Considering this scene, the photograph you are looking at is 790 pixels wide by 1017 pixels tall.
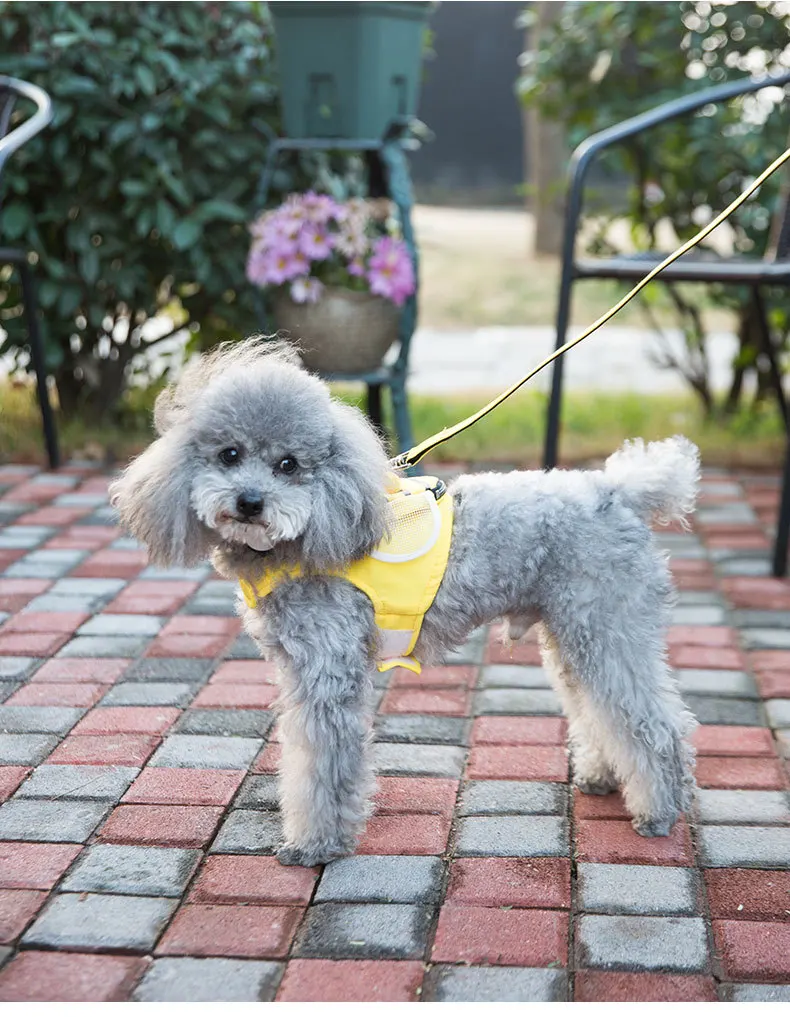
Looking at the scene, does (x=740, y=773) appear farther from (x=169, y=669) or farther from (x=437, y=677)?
(x=169, y=669)

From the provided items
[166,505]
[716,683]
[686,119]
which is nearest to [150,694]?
[166,505]

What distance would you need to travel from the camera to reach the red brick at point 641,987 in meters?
1.86

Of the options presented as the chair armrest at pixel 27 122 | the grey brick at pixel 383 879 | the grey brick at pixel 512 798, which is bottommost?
the grey brick at pixel 512 798

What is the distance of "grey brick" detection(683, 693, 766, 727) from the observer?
2.83 m

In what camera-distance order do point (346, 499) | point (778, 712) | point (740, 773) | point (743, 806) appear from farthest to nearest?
point (778, 712)
point (740, 773)
point (743, 806)
point (346, 499)

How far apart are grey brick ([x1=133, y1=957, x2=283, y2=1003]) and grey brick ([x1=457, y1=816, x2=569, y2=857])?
1.69 feet

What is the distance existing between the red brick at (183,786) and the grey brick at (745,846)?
0.97m

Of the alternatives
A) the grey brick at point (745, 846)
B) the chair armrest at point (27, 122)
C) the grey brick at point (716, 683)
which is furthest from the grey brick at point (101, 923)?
the chair armrest at point (27, 122)

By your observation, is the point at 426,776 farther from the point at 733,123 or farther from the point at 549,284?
the point at 549,284

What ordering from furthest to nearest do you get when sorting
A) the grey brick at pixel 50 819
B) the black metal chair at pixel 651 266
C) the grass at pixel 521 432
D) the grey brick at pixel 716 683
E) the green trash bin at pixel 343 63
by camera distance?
the grass at pixel 521 432
the green trash bin at pixel 343 63
the black metal chair at pixel 651 266
the grey brick at pixel 716 683
the grey brick at pixel 50 819

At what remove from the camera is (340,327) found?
171 inches

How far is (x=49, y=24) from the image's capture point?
180 inches

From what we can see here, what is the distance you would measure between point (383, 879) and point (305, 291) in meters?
2.64

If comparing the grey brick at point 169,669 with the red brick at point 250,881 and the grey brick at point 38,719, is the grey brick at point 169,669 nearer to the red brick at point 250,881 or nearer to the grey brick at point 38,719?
the grey brick at point 38,719
